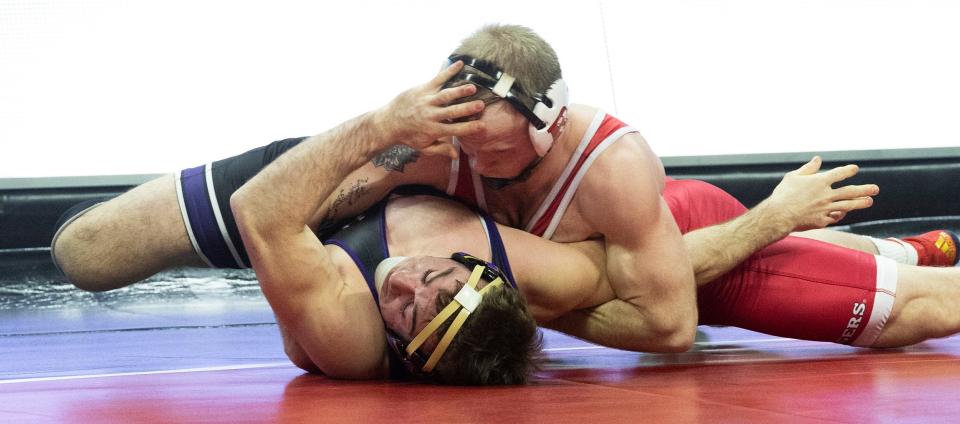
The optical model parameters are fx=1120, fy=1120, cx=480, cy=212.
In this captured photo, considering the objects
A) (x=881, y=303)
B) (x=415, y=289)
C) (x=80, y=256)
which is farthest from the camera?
(x=80, y=256)

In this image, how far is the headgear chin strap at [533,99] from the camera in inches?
96.2

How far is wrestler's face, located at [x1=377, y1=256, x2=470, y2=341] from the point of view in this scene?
7.27 ft

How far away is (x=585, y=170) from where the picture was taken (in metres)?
2.72

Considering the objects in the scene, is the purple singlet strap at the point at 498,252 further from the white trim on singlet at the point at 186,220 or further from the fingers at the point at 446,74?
the white trim on singlet at the point at 186,220

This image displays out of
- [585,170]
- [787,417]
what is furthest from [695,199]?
[787,417]

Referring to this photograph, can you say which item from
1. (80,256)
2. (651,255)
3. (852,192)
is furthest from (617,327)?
(80,256)

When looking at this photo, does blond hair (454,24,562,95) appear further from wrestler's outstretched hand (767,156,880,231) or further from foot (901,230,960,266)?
foot (901,230,960,266)

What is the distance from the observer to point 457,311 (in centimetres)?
220

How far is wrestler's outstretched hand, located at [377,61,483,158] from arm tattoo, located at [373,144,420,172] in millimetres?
429

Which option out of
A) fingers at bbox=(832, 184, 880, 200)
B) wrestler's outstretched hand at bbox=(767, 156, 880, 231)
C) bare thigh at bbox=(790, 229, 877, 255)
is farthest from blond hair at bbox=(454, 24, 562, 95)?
bare thigh at bbox=(790, 229, 877, 255)

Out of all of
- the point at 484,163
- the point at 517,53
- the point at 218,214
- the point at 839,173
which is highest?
the point at 517,53

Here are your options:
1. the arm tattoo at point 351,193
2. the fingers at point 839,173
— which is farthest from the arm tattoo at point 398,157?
the fingers at point 839,173

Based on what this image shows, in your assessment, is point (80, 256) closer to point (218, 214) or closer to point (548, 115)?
point (218, 214)

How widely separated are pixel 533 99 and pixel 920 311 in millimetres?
1240
